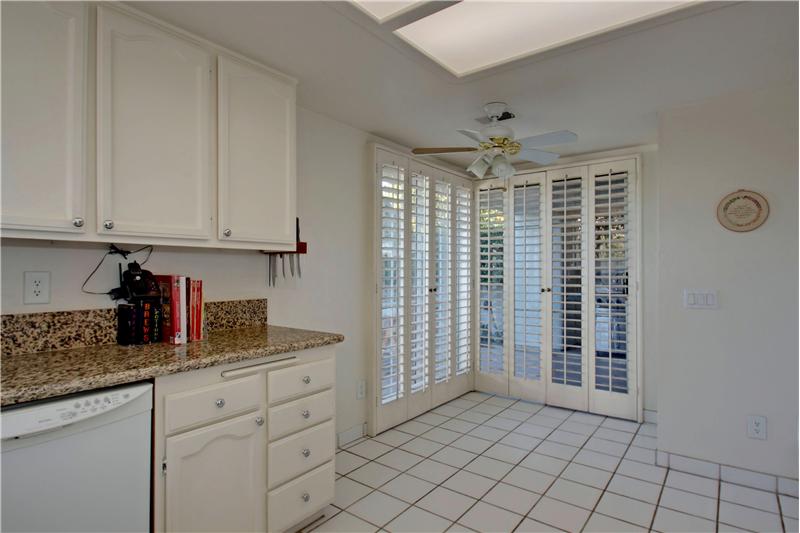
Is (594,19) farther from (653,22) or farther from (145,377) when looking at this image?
(145,377)

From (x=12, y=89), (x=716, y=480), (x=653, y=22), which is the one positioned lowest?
(x=716, y=480)

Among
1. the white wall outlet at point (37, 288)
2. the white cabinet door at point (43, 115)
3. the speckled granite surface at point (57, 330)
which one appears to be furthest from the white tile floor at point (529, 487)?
the white cabinet door at point (43, 115)

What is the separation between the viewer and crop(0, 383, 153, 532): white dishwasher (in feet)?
3.96

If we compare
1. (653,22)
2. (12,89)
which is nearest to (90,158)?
(12,89)

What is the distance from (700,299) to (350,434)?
2462mm

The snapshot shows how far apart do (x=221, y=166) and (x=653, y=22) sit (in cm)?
198

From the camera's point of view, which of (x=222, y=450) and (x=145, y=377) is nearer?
(x=145, y=377)

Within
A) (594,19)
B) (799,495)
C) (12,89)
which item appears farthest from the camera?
(799,495)

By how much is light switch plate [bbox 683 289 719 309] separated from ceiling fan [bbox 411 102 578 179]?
121 cm

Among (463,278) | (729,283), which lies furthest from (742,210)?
(463,278)

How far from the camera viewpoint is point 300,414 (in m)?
2.00

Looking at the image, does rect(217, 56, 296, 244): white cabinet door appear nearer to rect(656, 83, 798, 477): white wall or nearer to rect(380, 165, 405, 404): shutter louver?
rect(380, 165, 405, 404): shutter louver

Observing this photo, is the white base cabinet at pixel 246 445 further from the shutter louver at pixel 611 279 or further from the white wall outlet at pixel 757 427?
the shutter louver at pixel 611 279

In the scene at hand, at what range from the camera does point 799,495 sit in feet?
7.78
